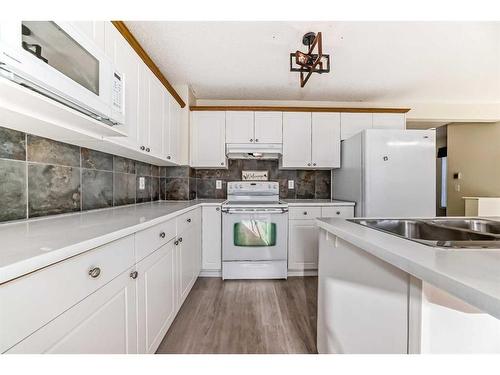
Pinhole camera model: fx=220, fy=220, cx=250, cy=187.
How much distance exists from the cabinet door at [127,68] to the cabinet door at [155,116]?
0.75 ft

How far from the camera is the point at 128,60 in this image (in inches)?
58.3

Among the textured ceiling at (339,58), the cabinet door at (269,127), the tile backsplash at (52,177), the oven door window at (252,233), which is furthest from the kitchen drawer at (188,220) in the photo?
the textured ceiling at (339,58)

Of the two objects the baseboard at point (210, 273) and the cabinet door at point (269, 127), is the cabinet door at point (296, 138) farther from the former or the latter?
the baseboard at point (210, 273)

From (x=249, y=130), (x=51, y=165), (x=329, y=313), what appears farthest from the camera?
(x=249, y=130)

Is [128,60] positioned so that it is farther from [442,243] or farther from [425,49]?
[425,49]

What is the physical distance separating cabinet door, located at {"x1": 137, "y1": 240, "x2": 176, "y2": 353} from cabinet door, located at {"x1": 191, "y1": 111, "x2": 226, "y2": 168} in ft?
4.94

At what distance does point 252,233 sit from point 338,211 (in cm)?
106

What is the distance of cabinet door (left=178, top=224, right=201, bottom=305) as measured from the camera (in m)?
1.82

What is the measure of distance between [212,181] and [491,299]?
9.79 feet

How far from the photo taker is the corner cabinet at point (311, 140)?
292cm

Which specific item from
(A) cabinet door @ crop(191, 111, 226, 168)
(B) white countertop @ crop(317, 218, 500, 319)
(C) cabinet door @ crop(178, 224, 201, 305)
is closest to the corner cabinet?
(A) cabinet door @ crop(191, 111, 226, 168)

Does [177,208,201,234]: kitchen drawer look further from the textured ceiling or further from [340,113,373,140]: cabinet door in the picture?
[340,113,373,140]: cabinet door
